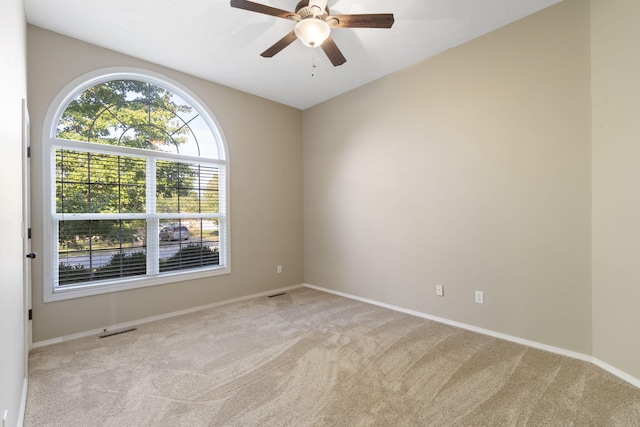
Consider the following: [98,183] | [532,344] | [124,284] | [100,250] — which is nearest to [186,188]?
[98,183]

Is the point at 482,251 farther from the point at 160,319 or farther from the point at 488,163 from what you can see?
the point at 160,319

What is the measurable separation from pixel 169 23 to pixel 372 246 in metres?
3.27

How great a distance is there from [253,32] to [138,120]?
1708 mm

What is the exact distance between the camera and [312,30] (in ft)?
7.12

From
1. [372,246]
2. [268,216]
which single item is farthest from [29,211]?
[372,246]

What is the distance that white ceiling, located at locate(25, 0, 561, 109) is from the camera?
2.46m

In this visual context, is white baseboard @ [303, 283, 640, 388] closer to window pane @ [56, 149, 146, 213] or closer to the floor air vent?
the floor air vent

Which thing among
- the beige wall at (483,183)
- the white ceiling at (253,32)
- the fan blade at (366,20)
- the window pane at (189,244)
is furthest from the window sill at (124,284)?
the fan blade at (366,20)

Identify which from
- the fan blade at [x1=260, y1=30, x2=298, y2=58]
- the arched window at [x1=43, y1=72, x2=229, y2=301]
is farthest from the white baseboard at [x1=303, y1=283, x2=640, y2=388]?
the fan blade at [x1=260, y1=30, x2=298, y2=58]

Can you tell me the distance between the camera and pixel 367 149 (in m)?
3.93

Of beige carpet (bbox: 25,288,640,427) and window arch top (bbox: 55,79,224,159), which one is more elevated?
window arch top (bbox: 55,79,224,159)

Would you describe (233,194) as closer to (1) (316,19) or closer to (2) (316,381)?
(1) (316,19)

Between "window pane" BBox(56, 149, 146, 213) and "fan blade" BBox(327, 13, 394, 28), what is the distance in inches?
105

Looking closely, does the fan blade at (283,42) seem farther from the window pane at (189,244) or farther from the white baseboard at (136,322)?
the white baseboard at (136,322)
